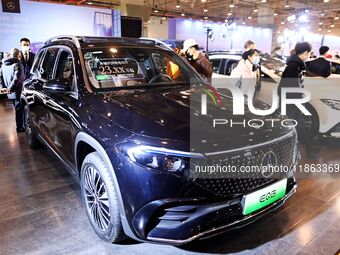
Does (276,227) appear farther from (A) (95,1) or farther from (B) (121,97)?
(A) (95,1)

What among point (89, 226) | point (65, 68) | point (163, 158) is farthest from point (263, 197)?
point (65, 68)

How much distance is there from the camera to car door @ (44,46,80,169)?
2.45 metres

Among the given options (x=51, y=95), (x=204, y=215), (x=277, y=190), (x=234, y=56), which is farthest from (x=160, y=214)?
(x=234, y=56)

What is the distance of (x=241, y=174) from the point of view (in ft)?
6.03

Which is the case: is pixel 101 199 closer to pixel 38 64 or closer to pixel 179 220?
pixel 179 220

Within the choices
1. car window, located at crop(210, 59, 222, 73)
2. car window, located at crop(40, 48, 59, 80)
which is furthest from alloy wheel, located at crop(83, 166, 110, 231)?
car window, located at crop(210, 59, 222, 73)

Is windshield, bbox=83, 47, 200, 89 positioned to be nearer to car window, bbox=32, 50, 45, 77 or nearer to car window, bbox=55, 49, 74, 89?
car window, bbox=55, 49, 74, 89

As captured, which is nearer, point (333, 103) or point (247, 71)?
point (333, 103)

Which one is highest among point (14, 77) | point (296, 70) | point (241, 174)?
point (296, 70)

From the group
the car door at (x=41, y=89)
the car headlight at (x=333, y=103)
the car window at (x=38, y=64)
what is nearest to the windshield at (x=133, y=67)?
the car door at (x=41, y=89)

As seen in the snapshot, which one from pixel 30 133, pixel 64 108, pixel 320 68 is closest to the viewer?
→ pixel 64 108

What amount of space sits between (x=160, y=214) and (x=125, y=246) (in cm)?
63

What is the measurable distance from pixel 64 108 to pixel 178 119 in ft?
3.67

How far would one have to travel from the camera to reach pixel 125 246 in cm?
217
